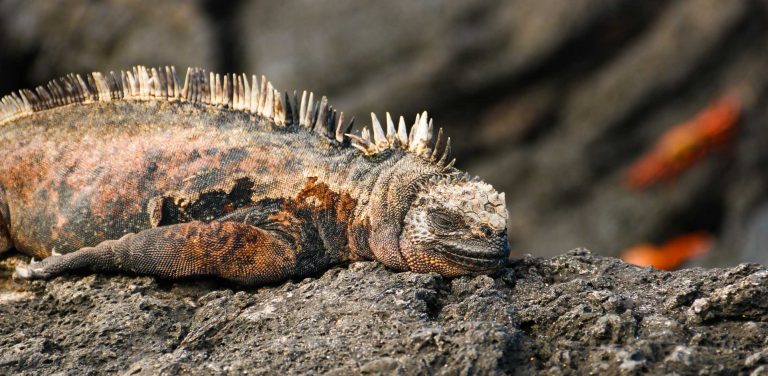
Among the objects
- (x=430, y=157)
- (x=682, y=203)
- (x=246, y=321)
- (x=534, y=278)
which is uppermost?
(x=682, y=203)

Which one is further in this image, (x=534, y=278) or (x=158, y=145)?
(x=158, y=145)

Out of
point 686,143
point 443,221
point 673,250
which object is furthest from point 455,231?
point 686,143

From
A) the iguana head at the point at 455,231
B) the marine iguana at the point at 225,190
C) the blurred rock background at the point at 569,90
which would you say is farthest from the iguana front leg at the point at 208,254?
the blurred rock background at the point at 569,90

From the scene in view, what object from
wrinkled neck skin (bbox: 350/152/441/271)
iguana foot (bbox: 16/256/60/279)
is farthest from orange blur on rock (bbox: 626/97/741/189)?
iguana foot (bbox: 16/256/60/279)

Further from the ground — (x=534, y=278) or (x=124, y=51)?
(x=124, y=51)

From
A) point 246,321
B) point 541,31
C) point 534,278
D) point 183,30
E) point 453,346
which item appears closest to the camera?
point 453,346

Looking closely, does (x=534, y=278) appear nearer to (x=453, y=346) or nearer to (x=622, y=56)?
(x=453, y=346)

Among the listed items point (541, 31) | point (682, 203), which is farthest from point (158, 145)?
Answer: point (682, 203)
